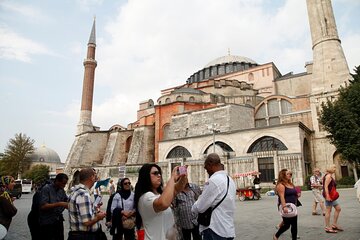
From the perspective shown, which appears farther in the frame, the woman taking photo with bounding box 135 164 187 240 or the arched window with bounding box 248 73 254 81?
the arched window with bounding box 248 73 254 81

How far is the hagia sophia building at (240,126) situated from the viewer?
21203 mm

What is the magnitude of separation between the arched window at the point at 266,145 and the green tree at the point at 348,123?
400 cm

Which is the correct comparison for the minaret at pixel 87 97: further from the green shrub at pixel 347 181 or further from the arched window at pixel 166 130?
the green shrub at pixel 347 181

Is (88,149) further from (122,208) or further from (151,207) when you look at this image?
(151,207)

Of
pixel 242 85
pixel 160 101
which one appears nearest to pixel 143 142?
pixel 160 101

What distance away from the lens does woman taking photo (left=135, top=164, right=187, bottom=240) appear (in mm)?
2049

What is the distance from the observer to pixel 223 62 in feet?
158

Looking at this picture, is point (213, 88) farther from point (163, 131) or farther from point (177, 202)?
point (177, 202)

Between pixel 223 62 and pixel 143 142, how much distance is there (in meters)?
24.5

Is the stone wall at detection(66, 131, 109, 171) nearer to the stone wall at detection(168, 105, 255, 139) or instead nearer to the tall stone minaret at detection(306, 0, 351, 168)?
the stone wall at detection(168, 105, 255, 139)

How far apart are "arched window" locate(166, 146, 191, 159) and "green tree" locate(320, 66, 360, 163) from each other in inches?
516

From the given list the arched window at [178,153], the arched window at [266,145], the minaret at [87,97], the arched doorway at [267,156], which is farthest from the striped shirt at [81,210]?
the minaret at [87,97]

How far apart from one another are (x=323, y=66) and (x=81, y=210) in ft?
88.4

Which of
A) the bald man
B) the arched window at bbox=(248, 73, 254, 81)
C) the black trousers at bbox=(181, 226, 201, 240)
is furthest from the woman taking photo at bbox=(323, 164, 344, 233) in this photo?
the arched window at bbox=(248, 73, 254, 81)
